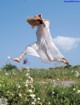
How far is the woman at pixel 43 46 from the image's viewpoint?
61.4ft

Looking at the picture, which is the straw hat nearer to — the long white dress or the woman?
the woman

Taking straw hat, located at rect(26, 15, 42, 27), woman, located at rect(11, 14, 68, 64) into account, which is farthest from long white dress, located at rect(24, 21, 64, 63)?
straw hat, located at rect(26, 15, 42, 27)

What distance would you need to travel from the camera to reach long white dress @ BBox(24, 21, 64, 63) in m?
19.2

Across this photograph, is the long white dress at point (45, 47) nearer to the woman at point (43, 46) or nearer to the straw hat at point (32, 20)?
the woman at point (43, 46)

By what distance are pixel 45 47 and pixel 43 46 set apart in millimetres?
78

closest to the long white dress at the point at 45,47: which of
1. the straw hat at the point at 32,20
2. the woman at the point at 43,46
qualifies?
the woman at the point at 43,46

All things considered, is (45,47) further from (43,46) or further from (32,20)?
(32,20)

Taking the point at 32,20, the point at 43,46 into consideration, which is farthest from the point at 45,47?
the point at 32,20

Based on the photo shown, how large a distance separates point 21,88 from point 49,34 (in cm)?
909

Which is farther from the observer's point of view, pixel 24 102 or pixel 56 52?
pixel 56 52

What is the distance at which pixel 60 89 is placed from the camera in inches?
410

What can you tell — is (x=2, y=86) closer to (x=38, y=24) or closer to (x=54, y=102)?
(x=54, y=102)

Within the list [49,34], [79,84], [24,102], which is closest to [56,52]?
[49,34]

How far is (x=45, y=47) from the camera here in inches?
775
